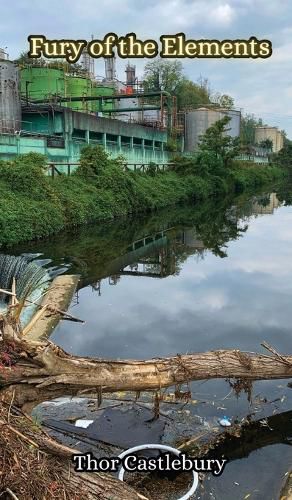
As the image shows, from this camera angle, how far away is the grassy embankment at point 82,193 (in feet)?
51.4

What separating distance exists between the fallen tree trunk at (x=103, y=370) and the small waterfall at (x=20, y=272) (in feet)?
20.8

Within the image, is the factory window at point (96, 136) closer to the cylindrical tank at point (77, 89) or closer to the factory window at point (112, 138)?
the factory window at point (112, 138)

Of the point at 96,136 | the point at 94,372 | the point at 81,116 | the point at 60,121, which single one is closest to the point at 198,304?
the point at 94,372

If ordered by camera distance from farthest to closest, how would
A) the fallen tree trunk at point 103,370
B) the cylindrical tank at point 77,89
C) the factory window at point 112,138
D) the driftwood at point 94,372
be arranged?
1. the cylindrical tank at point 77,89
2. the factory window at point 112,138
3. the fallen tree trunk at point 103,370
4. the driftwood at point 94,372

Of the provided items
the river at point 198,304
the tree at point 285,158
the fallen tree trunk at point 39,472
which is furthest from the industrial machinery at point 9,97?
the tree at point 285,158

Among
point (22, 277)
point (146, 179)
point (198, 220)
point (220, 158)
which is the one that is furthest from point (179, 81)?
point (22, 277)

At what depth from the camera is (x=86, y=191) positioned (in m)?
20.4

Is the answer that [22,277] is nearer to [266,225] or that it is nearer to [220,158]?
[266,225]

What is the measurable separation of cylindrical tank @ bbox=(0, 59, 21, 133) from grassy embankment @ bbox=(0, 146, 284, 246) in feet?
20.5

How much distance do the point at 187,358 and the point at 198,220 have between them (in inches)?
768

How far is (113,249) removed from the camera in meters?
16.4

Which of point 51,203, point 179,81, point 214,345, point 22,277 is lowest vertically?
point 214,345

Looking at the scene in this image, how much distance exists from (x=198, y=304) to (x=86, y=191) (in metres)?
10.8

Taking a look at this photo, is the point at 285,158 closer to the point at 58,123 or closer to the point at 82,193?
the point at 58,123
